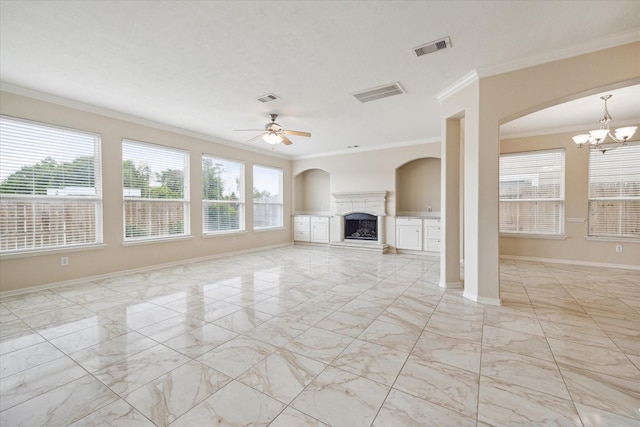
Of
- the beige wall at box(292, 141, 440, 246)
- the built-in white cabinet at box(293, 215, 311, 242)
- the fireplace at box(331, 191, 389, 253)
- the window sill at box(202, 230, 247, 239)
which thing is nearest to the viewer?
the window sill at box(202, 230, 247, 239)

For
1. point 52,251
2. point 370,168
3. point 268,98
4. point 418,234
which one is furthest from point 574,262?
point 52,251

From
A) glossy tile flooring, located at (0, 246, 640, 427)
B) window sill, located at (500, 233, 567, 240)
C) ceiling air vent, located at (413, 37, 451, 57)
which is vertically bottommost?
glossy tile flooring, located at (0, 246, 640, 427)

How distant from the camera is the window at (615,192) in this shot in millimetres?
5008

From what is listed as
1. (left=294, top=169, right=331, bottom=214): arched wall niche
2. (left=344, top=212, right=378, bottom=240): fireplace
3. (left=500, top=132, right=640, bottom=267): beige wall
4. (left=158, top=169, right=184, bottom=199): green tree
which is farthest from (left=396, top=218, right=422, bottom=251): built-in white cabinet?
(left=158, top=169, right=184, bottom=199): green tree

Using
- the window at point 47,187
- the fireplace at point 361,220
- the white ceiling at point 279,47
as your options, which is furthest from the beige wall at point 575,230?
the window at point 47,187

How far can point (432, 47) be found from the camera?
9.12ft

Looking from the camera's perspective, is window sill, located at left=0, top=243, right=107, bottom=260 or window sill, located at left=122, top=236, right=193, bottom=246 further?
window sill, located at left=122, top=236, right=193, bottom=246

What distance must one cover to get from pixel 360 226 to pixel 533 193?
164 inches

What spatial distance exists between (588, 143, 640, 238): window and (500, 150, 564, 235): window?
19.3 inches

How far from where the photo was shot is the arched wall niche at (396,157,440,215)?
700 centimetres

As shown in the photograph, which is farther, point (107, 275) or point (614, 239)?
point (614, 239)

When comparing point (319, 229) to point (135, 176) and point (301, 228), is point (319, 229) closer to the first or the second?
point (301, 228)

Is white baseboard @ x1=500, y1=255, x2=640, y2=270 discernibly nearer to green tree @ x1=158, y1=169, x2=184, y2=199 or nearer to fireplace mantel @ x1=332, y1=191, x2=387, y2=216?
fireplace mantel @ x1=332, y1=191, x2=387, y2=216

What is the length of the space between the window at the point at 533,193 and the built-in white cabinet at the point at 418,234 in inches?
60.2
